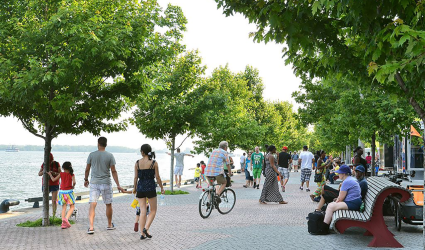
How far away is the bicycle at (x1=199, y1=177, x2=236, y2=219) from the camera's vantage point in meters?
12.2

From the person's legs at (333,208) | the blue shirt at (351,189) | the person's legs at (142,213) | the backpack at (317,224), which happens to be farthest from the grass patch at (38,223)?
the blue shirt at (351,189)

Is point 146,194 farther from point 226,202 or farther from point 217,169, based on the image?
point 226,202

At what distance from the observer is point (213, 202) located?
12562 millimetres

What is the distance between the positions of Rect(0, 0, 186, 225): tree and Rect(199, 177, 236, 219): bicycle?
124 inches

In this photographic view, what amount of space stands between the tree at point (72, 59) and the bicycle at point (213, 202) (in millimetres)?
3161

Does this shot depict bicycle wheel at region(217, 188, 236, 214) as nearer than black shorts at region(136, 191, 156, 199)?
No

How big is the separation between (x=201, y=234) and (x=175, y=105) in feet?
39.2

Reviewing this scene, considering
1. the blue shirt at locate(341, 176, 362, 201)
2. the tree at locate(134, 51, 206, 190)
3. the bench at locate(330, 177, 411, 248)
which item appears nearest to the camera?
the bench at locate(330, 177, 411, 248)

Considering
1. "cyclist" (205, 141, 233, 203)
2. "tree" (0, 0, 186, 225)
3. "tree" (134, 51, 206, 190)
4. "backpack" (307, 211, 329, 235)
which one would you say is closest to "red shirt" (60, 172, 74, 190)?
"tree" (0, 0, 186, 225)

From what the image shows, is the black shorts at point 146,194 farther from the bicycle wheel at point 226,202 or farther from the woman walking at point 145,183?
the bicycle wheel at point 226,202

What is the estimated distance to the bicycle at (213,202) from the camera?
12195mm

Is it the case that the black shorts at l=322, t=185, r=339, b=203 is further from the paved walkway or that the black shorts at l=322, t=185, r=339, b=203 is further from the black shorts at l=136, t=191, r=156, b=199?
the black shorts at l=136, t=191, r=156, b=199

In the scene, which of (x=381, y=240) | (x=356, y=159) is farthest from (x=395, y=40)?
(x=356, y=159)

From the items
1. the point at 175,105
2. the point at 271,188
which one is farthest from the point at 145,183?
the point at 175,105
